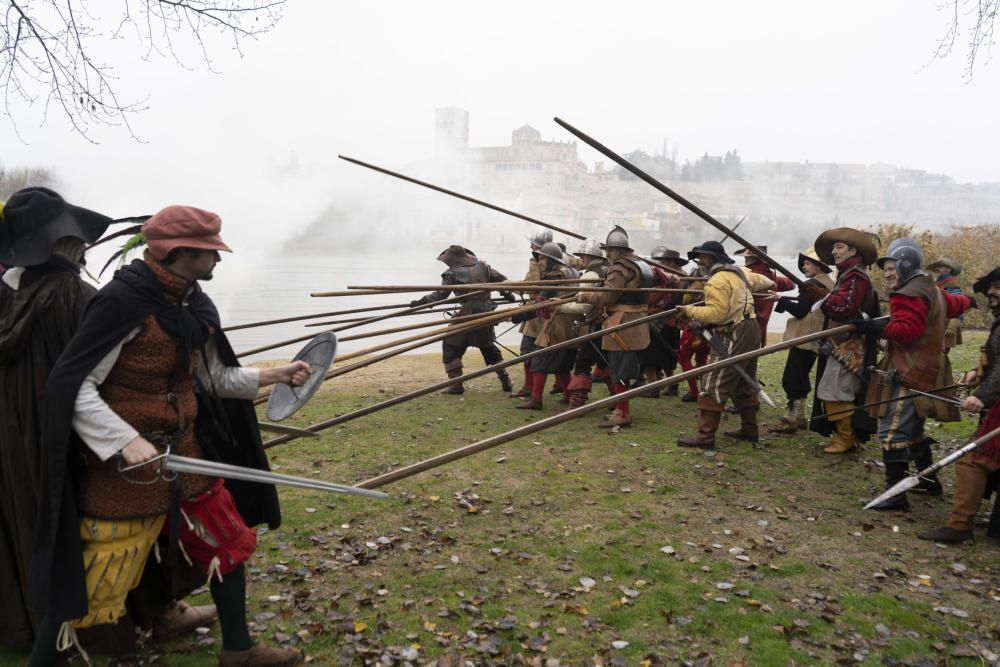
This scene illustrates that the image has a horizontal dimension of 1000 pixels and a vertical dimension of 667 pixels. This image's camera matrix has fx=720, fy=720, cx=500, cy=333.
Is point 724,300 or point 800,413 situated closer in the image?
point 724,300

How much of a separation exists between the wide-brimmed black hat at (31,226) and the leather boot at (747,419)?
617cm

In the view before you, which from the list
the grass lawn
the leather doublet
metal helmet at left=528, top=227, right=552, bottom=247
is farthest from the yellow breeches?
metal helmet at left=528, top=227, right=552, bottom=247

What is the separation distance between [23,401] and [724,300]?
566 cm

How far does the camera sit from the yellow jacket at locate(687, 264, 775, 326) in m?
6.83

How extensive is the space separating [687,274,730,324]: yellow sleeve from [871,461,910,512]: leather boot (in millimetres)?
1963

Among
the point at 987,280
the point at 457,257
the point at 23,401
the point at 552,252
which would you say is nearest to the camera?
the point at 23,401

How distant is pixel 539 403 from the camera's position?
9.23 m

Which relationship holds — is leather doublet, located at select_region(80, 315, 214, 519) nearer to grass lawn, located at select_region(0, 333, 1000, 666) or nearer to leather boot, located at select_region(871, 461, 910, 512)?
grass lawn, located at select_region(0, 333, 1000, 666)

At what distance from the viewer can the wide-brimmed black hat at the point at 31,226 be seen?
318 cm

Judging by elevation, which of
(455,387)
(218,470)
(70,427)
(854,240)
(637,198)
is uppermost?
(637,198)

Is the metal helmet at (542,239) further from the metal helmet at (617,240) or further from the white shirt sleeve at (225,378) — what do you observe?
the white shirt sleeve at (225,378)

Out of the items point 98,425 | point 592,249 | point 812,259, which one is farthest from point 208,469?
point 592,249

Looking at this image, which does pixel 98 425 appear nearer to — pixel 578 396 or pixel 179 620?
pixel 179 620

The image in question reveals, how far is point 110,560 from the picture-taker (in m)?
2.85
